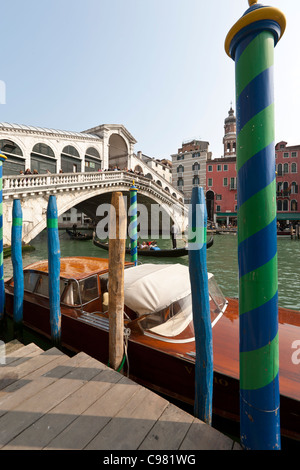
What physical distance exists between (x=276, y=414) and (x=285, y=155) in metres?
27.8

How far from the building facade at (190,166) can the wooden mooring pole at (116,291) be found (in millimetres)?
25046

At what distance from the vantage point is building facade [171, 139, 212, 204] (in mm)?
27594

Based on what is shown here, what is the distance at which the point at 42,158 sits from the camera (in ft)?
50.1

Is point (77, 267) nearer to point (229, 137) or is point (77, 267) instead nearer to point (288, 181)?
point (288, 181)

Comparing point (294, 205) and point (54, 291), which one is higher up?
point (294, 205)

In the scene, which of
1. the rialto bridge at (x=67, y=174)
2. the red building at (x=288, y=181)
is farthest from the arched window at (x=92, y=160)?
the red building at (x=288, y=181)

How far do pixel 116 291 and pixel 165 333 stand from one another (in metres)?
0.69

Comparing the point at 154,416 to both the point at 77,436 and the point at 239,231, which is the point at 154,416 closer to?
the point at 77,436

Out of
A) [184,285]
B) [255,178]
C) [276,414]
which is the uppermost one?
[255,178]

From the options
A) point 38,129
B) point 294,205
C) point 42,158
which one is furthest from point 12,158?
point 294,205

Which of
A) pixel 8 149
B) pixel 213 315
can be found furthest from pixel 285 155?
pixel 213 315

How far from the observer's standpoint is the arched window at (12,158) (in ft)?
43.4

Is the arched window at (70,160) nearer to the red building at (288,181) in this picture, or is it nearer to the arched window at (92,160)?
the arched window at (92,160)

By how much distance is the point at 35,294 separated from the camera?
3.65 m
